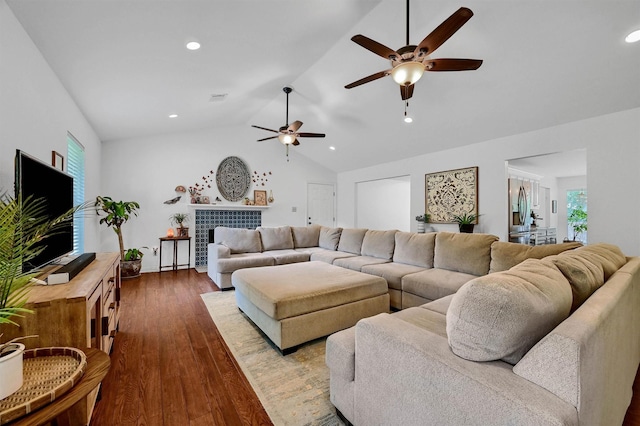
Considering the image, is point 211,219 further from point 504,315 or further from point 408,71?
point 504,315

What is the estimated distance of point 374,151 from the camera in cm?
643

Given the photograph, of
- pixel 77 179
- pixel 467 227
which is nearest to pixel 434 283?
pixel 467 227

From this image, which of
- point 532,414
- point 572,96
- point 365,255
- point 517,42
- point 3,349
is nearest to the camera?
point 532,414

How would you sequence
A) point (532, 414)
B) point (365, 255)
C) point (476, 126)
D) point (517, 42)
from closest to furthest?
point (532, 414), point (517, 42), point (365, 255), point (476, 126)

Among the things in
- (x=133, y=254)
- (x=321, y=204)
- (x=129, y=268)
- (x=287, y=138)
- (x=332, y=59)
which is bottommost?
(x=129, y=268)

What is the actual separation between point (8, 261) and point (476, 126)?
5444mm

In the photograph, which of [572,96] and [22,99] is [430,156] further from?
[22,99]

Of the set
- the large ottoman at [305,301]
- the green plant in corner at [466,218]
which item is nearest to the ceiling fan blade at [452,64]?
the large ottoman at [305,301]

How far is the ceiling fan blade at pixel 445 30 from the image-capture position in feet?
6.41

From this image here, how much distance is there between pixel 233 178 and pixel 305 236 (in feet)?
8.22

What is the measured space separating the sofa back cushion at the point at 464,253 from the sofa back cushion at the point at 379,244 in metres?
0.71

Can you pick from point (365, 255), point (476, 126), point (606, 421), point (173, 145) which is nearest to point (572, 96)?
point (476, 126)

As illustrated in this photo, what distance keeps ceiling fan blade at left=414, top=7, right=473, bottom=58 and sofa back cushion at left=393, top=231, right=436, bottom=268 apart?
2.13 meters

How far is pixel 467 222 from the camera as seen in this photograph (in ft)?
16.5
